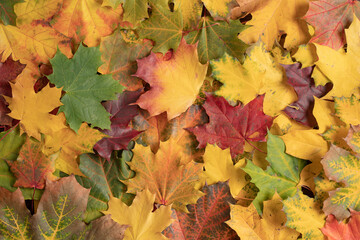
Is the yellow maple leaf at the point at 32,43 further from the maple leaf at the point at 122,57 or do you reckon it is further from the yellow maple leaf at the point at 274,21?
the yellow maple leaf at the point at 274,21

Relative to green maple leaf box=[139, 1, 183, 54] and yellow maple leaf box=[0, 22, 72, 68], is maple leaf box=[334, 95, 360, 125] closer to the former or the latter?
green maple leaf box=[139, 1, 183, 54]

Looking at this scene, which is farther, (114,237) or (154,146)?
(154,146)

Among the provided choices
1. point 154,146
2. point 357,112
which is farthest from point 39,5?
point 357,112

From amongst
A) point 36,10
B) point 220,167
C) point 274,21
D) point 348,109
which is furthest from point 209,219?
point 36,10

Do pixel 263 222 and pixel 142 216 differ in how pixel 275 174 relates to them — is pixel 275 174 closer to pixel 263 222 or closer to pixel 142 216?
pixel 263 222

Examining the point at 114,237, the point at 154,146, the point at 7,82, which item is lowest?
the point at 114,237

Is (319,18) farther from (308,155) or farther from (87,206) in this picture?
(87,206)

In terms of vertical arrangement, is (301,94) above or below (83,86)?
below
